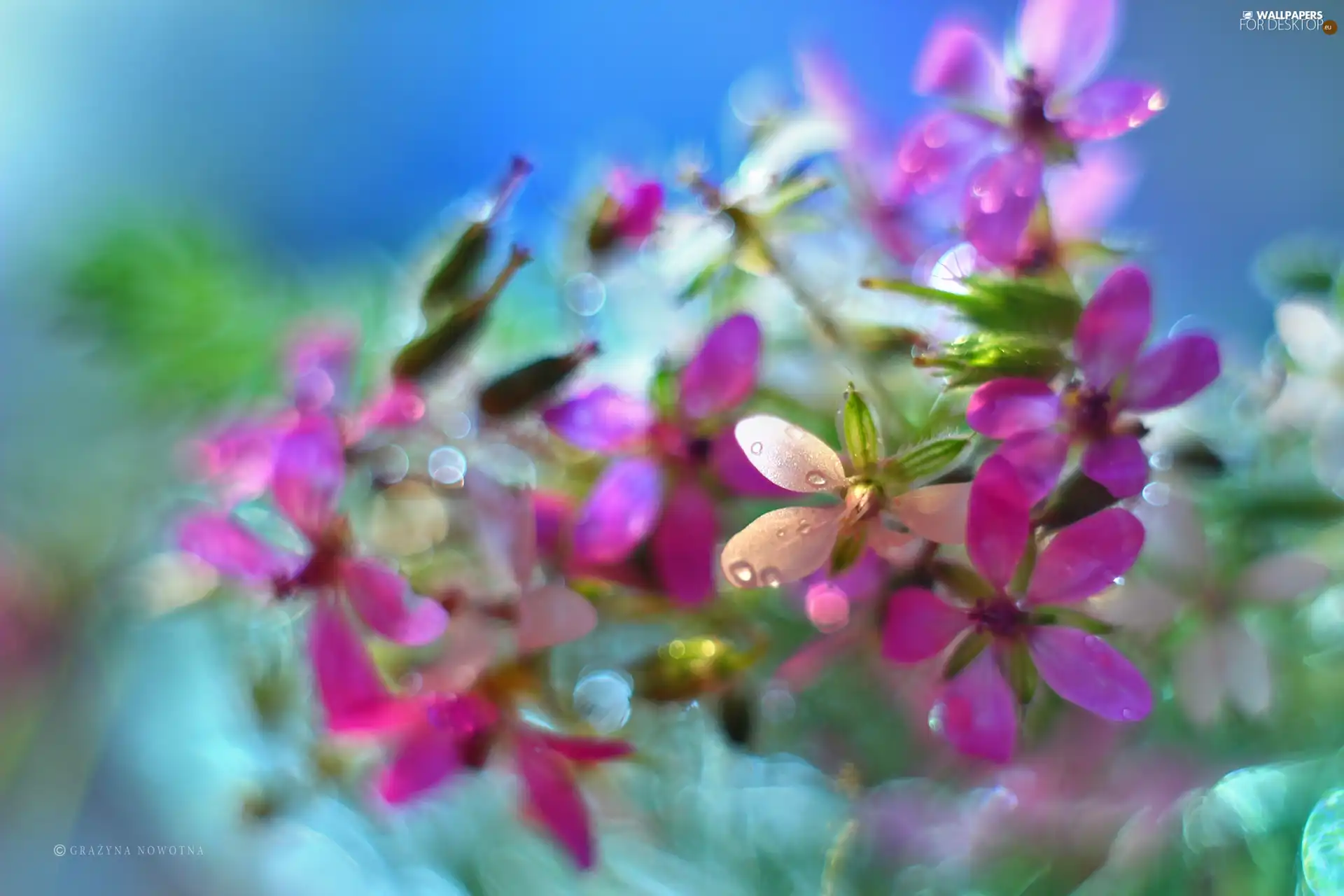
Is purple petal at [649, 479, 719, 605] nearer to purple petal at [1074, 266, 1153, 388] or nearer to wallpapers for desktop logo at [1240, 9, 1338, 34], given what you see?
purple petal at [1074, 266, 1153, 388]

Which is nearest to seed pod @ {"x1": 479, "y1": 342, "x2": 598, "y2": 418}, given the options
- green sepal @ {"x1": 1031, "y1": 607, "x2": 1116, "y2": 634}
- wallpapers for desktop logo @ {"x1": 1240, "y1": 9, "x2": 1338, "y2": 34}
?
green sepal @ {"x1": 1031, "y1": 607, "x2": 1116, "y2": 634}

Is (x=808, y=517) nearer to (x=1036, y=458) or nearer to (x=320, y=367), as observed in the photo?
(x=1036, y=458)

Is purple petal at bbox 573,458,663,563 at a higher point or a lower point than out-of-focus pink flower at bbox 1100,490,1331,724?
higher

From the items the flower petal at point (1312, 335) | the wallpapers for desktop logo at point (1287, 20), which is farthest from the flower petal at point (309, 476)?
the wallpapers for desktop logo at point (1287, 20)

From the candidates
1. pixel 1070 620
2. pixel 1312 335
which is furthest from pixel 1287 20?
pixel 1070 620

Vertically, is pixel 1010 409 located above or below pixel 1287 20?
below

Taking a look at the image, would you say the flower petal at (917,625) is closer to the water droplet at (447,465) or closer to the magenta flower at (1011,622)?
the magenta flower at (1011,622)

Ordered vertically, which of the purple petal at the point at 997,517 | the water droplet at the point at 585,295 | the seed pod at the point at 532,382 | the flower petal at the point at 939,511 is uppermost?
the water droplet at the point at 585,295
